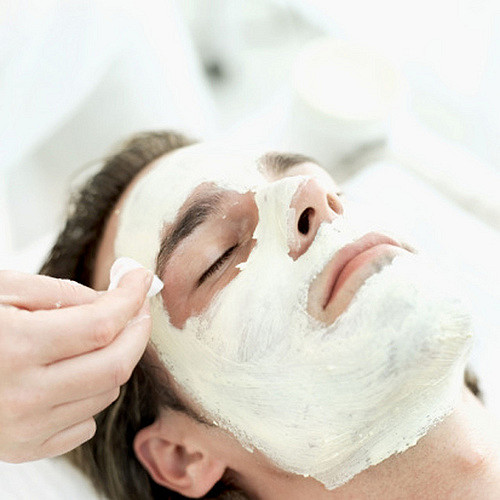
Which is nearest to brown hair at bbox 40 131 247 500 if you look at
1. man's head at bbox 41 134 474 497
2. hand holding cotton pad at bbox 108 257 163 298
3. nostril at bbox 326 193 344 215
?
man's head at bbox 41 134 474 497

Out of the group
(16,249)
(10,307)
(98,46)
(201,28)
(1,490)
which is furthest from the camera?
(201,28)

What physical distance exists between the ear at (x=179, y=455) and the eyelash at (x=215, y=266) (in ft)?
0.74

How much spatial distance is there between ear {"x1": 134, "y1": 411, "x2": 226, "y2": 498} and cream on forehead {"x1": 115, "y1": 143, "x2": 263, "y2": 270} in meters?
0.26

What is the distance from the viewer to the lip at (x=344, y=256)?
33.1 inches

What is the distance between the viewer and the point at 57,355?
726 mm

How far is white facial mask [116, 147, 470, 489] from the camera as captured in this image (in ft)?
2.64

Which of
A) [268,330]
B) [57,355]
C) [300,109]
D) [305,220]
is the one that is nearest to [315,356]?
[268,330]

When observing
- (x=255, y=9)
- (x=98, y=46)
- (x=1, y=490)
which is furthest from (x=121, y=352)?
(x=255, y=9)

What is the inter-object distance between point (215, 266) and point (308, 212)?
0.52 feet

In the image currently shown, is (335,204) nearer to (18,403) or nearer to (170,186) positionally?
(170,186)

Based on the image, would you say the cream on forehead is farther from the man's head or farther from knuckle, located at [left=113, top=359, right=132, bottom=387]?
knuckle, located at [left=113, top=359, right=132, bottom=387]

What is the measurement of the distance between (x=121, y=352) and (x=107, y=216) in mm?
537

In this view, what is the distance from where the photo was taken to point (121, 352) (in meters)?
0.76

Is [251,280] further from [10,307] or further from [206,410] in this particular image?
[10,307]
